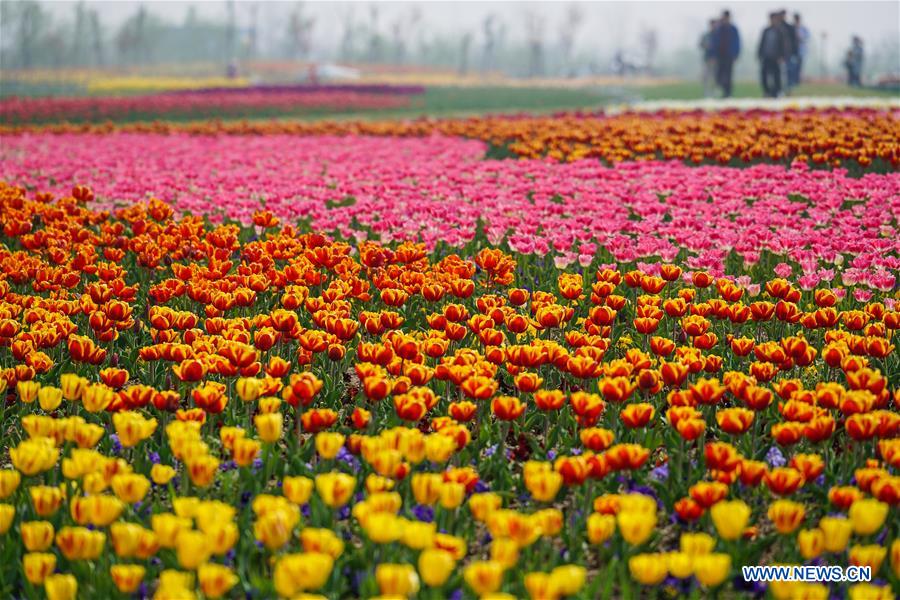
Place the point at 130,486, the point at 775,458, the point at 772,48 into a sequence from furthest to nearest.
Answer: the point at 772,48, the point at 775,458, the point at 130,486

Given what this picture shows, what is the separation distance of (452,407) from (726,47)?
23.9 meters

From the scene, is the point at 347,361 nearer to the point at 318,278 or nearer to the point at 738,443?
the point at 318,278

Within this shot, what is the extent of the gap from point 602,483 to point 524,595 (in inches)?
34.0

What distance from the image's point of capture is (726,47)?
82.5 ft

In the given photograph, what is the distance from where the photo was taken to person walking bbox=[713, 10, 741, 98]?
2475cm

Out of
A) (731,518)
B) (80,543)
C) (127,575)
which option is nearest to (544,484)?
(731,518)

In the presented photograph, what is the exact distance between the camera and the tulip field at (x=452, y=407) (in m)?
2.55

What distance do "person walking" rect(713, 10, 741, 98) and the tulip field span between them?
57.4 ft

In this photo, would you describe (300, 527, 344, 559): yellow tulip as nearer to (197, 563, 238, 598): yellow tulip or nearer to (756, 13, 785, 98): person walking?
(197, 563, 238, 598): yellow tulip

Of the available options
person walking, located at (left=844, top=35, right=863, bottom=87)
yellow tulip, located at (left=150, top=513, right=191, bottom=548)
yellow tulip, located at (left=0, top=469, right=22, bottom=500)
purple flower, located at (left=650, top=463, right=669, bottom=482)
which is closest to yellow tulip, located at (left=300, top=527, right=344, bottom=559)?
yellow tulip, located at (left=150, top=513, right=191, bottom=548)

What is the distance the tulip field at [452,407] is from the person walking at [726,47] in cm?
1749

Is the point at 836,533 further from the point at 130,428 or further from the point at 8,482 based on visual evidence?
the point at 8,482

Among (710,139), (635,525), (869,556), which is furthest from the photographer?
(710,139)

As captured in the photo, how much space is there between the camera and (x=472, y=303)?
5.66 m
